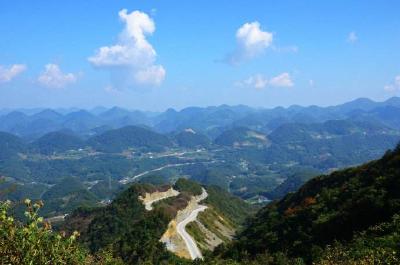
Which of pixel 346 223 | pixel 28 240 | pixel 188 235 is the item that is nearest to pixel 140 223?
pixel 188 235

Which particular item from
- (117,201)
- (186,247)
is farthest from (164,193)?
(186,247)

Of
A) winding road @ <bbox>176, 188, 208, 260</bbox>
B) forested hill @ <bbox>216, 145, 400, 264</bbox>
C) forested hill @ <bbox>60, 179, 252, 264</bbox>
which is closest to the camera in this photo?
forested hill @ <bbox>216, 145, 400, 264</bbox>

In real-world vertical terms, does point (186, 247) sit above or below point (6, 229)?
below

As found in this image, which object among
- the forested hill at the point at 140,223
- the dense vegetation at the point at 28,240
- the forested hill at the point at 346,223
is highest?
the dense vegetation at the point at 28,240

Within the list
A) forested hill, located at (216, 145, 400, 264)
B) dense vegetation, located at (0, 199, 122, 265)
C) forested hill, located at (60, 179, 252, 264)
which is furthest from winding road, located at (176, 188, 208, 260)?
dense vegetation, located at (0, 199, 122, 265)

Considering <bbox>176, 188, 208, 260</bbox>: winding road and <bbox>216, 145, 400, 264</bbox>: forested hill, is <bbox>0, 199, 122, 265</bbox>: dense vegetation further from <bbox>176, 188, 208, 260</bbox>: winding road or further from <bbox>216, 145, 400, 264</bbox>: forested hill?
<bbox>176, 188, 208, 260</bbox>: winding road

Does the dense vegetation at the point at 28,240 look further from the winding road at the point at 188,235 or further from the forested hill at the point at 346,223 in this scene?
the winding road at the point at 188,235

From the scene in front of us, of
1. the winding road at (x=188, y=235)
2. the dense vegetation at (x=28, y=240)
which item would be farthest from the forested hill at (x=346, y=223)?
the dense vegetation at (x=28, y=240)

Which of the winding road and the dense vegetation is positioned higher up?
the dense vegetation

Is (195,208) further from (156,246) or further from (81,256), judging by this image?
(81,256)

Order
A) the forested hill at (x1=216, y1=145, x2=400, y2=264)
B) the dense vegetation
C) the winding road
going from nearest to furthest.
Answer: the dense vegetation, the forested hill at (x1=216, y1=145, x2=400, y2=264), the winding road

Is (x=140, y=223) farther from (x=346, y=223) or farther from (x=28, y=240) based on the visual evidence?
(x=28, y=240)
